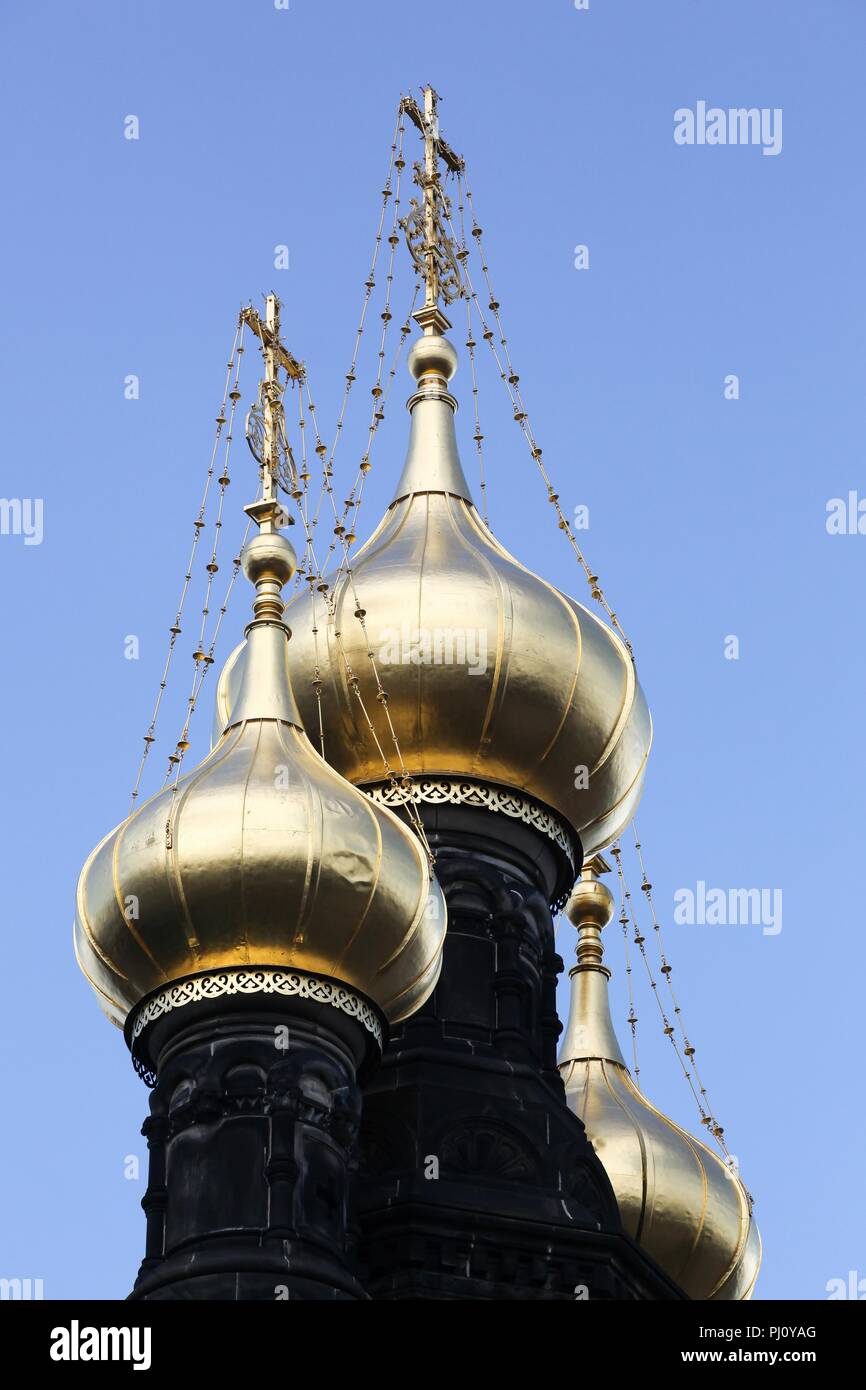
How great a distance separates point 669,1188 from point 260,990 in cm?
479

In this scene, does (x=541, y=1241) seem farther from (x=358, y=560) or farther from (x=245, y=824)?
(x=358, y=560)

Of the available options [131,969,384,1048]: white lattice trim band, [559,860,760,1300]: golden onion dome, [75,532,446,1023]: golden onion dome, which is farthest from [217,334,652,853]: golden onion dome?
[131,969,384,1048]: white lattice trim band

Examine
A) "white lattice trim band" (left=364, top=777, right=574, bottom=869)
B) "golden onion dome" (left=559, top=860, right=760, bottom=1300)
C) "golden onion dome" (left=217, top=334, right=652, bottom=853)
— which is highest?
"golden onion dome" (left=217, top=334, right=652, bottom=853)

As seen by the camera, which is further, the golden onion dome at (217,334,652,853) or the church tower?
the golden onion dome at (217,334,652,853)

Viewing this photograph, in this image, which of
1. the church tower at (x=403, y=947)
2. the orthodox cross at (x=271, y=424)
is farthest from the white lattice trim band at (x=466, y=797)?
the orthodox cross at (x=271, y=424)

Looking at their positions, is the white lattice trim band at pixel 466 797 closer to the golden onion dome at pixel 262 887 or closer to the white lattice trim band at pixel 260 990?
the golden onion dome at pixel 262 887

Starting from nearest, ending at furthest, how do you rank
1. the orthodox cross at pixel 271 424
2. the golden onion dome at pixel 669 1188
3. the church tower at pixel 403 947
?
1. the church tower at pixel 403 947
2. the orthodox cross at pixel 271 424
3. the golden onion dome at pixel 669 1188

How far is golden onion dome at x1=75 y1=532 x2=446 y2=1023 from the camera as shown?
2047cm

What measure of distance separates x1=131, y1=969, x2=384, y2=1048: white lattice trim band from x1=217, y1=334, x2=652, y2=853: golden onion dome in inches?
96.2

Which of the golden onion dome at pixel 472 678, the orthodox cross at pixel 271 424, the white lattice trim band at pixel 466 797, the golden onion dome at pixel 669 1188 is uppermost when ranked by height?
the orthodox cross at pixel 271 424

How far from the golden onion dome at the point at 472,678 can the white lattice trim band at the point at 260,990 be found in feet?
8.01

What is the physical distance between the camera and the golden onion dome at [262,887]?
2047 cm

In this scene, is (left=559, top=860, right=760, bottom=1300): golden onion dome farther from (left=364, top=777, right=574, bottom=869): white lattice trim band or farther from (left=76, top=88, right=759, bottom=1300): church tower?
(left=364, top=777, right=574, bottom=869): white lattice trim band
